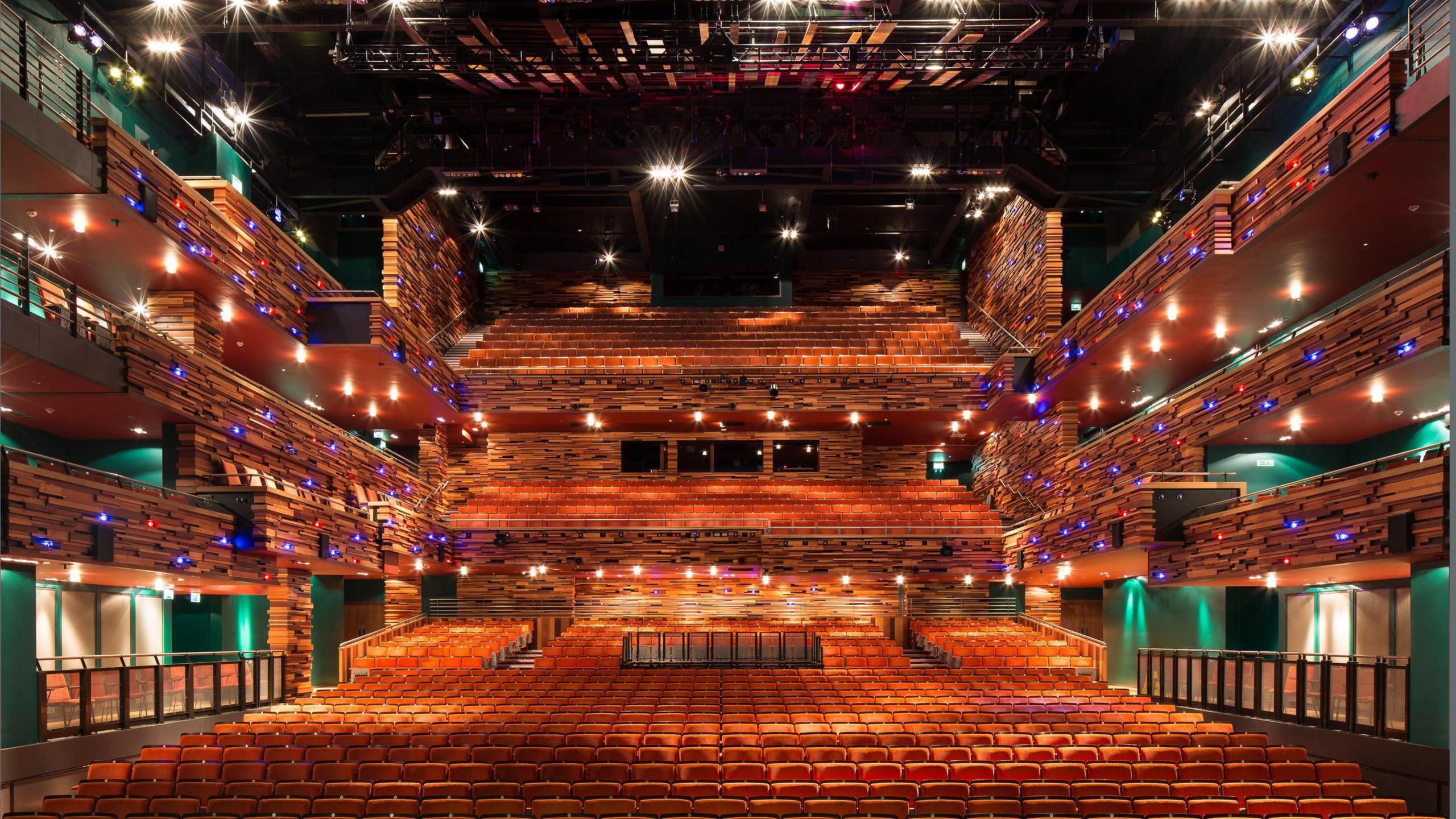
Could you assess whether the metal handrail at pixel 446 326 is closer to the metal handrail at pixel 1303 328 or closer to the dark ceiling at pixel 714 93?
the dark ceiling at pixel 714 93

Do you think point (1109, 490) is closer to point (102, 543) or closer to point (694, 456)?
point (694, 456)

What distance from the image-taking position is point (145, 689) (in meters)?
10.6

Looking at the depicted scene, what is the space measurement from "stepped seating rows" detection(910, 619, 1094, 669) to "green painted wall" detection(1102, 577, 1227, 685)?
32.7 inches

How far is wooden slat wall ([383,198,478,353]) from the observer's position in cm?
1823

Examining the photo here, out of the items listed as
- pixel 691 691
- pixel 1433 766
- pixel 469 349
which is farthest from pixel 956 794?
pixel 469 349

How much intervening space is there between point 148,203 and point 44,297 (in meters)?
1.58

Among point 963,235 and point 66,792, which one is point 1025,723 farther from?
point 963,235

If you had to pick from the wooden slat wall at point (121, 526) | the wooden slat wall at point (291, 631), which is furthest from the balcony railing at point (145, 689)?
the wooden slat wall at point (121, 526)

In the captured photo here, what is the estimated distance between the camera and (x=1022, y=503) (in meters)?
19.5

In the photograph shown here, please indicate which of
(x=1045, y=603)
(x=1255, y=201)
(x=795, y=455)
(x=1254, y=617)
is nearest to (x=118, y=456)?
(x=795, y=455)

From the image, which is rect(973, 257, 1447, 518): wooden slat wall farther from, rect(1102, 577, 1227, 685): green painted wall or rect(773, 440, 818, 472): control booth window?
rect(773, 440, 818, 472): control booth window

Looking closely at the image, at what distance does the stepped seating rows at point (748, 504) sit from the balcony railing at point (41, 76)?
10153mm

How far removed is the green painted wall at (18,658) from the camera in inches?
352

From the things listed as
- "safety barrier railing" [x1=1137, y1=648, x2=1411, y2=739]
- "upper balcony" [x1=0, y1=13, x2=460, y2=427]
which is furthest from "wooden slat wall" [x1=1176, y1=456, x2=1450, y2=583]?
"upper balcony" [x1=0, y1=13, x2=460, y2=427]
